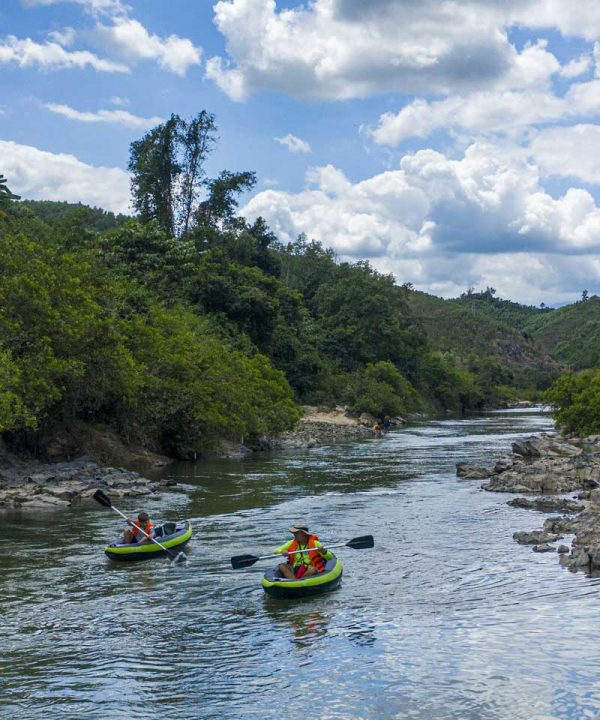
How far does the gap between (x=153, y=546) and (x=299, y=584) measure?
179 inches

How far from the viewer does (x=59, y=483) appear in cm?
2783

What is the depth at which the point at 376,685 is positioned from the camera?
11078 millimetres

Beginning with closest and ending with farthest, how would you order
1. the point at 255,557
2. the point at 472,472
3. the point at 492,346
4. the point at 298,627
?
the point at 298,627
the point at 255,557
the point at 472,472
the point at 492,346

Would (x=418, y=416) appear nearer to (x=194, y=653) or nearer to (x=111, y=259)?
(x=111, y=259)

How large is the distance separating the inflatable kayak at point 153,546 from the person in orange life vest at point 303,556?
11.5ft

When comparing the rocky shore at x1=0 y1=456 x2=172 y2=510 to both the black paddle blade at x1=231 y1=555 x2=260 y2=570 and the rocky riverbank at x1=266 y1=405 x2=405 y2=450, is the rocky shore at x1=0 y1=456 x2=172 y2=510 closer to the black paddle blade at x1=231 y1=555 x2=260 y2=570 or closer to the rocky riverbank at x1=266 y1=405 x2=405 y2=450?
the black paddle blade at x1=231 y1=555 x2=260 y2=570

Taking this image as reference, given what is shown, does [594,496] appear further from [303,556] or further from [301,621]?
[301,621]

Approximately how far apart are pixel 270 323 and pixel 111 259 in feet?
54.3

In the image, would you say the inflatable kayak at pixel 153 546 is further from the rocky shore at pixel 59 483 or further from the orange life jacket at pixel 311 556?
the rocky shore at pixel 59 483

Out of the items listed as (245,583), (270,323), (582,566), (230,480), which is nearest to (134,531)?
(245,583)

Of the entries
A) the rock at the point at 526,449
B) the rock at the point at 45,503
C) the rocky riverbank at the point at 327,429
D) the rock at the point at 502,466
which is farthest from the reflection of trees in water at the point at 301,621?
the rocky riverbank at the point at 327,429

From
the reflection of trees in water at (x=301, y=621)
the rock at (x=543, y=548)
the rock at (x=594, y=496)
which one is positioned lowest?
the reflection of trees in water at (x=301, y=621)

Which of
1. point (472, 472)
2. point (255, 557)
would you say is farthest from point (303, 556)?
point (472, 472)

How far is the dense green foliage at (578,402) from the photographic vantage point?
49562 mm
